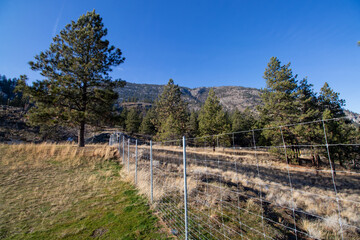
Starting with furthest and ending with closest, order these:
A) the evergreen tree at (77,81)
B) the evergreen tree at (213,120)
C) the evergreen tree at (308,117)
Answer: the evergreen tree at (213,120) < the evergreen tree at (308,117) < the evergreen tree at (77,81)

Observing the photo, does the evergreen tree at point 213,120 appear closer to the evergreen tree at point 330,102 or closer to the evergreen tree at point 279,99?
the evergreen tree at point 279,99

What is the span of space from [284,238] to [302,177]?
1353 centimetres

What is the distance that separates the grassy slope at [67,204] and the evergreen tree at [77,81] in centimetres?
387

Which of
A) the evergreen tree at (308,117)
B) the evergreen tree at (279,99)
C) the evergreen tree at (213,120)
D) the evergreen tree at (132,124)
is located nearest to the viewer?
the evergreen tree at (308,117)

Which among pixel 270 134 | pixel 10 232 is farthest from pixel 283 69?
pixel 10 232

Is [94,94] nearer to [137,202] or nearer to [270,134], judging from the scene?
[137,202]

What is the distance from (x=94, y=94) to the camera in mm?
13766

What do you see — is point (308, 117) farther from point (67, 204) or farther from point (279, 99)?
point (67, 204)

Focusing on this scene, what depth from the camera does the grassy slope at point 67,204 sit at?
3.89 m

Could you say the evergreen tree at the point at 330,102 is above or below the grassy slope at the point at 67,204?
above

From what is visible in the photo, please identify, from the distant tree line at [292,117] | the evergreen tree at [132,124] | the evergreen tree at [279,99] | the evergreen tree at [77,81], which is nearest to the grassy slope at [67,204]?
the evergreen tree at [77,81]

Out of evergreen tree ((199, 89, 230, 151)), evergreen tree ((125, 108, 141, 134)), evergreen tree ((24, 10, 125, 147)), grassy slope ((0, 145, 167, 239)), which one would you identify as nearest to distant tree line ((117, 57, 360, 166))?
evergreen tree ((199, 89, 230, 151))

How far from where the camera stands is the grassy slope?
389cm

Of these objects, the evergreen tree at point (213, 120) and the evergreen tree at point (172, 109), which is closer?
the evergreen tree at point (213, 120)
